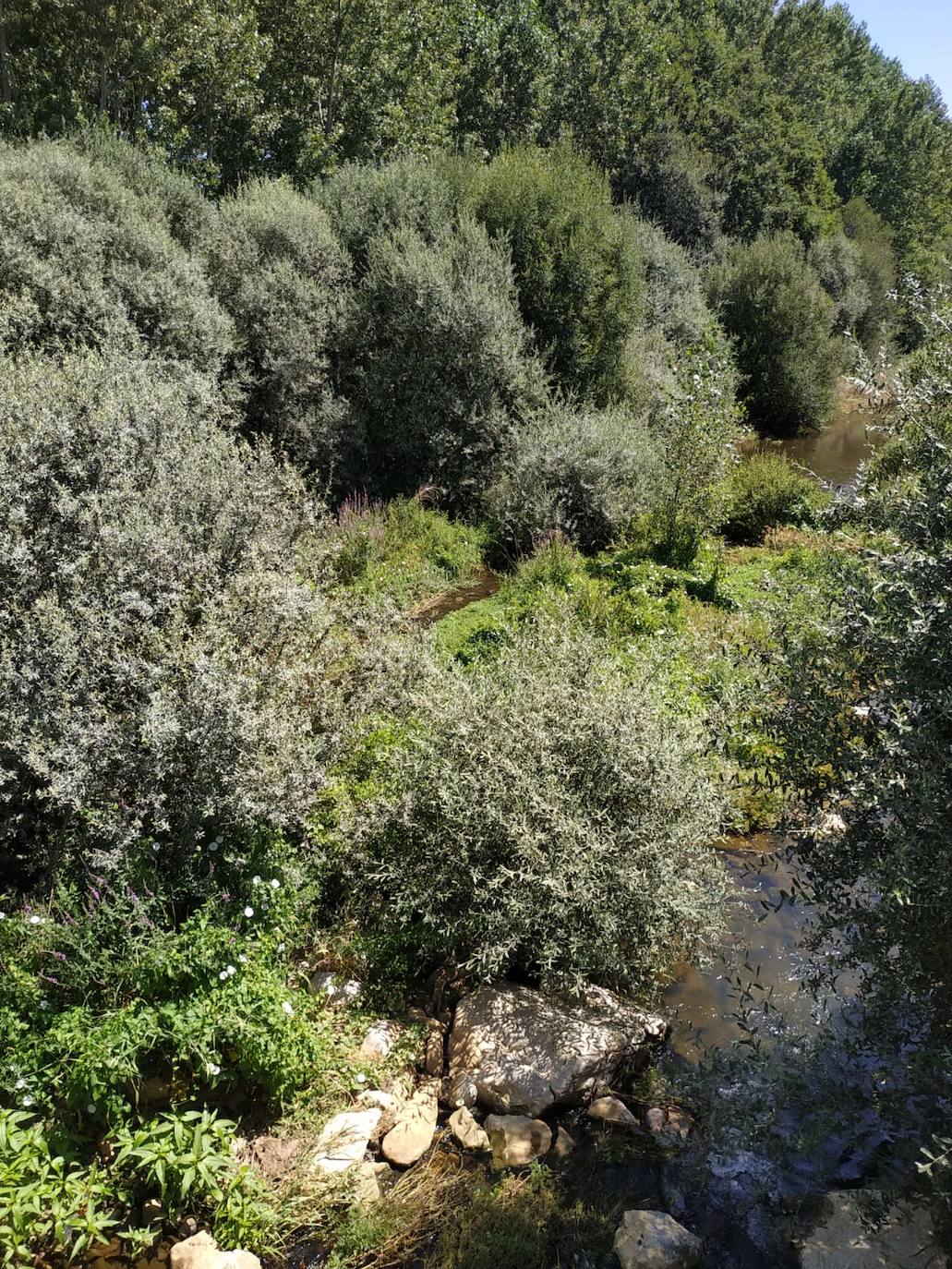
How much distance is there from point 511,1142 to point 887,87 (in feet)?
228

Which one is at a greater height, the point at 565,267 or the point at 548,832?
the point at 565,267

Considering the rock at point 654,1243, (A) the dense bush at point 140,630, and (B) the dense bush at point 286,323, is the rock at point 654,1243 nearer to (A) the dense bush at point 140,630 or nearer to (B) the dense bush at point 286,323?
(A) the dense bush at point 140,630

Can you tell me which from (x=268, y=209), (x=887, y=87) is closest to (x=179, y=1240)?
(x=268, y=209)

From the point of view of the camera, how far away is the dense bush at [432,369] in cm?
1309

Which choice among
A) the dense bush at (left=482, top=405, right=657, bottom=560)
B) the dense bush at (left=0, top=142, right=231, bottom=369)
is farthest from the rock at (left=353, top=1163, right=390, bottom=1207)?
the dense bush at (left=0, top=142, right=231, bottom=369)

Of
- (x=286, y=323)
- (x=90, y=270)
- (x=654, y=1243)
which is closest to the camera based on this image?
(x=654, y=1243)

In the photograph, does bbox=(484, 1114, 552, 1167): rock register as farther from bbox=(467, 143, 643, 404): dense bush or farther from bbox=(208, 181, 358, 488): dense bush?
bbox=(467, 143, 643, 404): dense bush

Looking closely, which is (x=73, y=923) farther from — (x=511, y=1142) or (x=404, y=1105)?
(x=511, y=1142)

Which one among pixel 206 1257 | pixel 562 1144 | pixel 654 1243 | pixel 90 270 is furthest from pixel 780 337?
pixel 206 1257

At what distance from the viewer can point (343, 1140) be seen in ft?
13.6

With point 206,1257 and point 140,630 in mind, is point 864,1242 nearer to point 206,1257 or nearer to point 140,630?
point 206,1257

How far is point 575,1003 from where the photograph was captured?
4.84 m

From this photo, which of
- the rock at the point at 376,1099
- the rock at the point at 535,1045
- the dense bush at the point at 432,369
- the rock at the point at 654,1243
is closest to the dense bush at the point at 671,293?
the dense bush at the point at 432,369

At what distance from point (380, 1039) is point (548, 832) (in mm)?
1491
